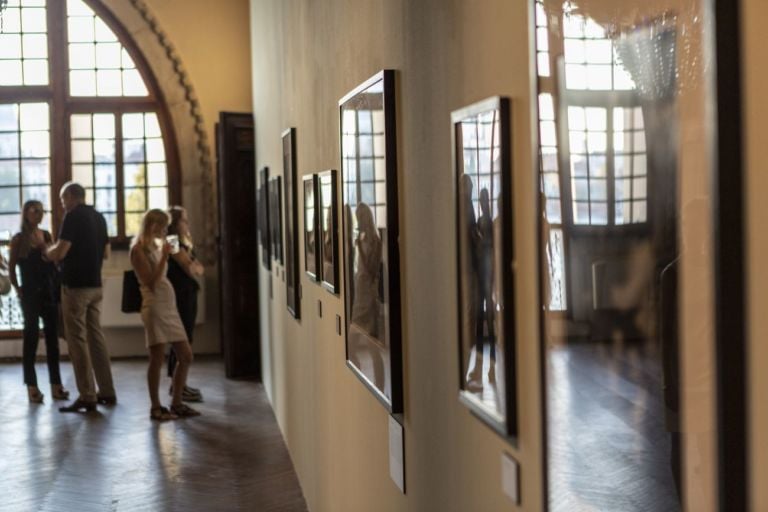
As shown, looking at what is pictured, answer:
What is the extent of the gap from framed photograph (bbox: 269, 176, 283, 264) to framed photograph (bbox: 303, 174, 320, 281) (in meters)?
1.96

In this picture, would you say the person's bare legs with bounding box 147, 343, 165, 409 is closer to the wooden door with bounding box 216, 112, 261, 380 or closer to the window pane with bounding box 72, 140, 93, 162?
the wooden door with bounding box 216, 112, 261, 380

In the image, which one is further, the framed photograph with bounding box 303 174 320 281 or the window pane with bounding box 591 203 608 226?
the framed photograph with bounding box 303 174 320 281

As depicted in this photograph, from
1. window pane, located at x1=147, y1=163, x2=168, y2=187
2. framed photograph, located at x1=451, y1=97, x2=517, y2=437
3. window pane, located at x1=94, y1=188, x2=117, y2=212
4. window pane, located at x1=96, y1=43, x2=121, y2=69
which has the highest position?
window pane, located at x1=96, y1=43, x2=121, y2=69

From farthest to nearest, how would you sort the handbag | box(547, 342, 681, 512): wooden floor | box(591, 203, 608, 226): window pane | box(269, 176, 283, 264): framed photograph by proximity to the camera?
the handbag
box(269, 176, 283, 264): framed photograph
box(591, 203, 608, 226): window pane
box(547, 342, 681, 512): wooden floor

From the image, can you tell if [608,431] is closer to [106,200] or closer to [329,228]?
[329,228]

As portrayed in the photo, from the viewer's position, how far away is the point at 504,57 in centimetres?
208

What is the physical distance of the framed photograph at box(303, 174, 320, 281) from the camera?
548 centimetres

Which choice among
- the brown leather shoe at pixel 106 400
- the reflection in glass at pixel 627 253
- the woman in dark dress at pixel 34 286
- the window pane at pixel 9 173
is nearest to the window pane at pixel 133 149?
the window pane at pixel 9 173

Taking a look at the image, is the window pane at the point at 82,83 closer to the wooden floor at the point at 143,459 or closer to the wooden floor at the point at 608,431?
the wooden floor at the point at 143,459

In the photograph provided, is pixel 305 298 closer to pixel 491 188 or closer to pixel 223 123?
pixel 491 188

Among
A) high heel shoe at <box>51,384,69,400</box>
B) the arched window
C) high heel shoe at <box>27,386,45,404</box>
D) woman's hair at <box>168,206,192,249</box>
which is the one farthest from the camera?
the arched window

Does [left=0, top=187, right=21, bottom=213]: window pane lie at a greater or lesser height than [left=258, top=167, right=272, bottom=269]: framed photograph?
greater

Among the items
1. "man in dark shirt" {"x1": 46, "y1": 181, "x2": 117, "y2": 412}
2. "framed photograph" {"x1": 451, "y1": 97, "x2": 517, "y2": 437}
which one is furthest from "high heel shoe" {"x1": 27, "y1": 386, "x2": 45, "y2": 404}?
"framed photograph" {"x1": 451, "y1": 97, "x2": 517, "y2": 437}

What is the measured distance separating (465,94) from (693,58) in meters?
1.17
